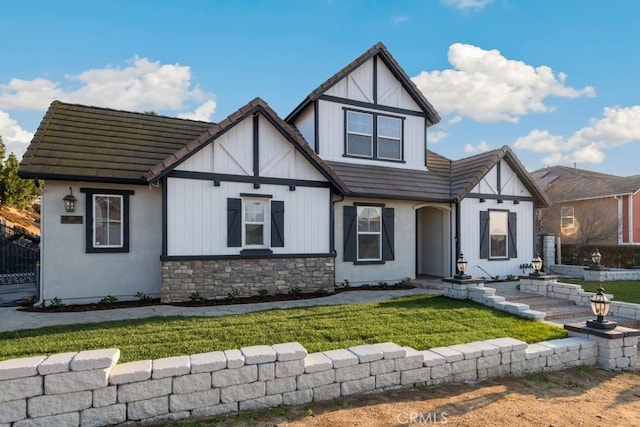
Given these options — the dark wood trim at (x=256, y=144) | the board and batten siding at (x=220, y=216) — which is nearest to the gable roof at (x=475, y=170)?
the board and batten siding at (x=220, y=216)

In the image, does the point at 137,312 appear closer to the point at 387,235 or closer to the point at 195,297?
the point at 195,297

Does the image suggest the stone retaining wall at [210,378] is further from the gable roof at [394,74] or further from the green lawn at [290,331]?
the gable roof at [394,74]

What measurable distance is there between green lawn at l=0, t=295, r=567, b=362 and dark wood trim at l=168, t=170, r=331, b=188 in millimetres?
3551

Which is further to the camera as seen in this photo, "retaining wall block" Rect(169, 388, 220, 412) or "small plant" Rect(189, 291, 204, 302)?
"small plant" Rect(189, 291, 204, 302)

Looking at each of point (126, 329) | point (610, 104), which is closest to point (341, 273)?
point (126, 329)

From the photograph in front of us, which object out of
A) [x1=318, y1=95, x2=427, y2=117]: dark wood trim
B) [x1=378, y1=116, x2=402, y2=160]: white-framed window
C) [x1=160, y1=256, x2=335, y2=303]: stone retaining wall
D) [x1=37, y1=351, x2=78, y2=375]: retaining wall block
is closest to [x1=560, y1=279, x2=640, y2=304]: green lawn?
[x1=378, y1=116, x2=402, y2=160]: white-framed window

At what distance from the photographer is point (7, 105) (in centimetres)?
1875

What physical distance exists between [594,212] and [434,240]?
15519 millimetres

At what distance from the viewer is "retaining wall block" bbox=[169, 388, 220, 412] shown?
385 cm

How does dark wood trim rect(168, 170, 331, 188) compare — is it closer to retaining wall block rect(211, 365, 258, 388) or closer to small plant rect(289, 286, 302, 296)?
small plant rect(289, 286, 302, 296)

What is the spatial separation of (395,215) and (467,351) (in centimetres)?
717

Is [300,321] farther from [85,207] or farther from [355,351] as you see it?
[85,207]

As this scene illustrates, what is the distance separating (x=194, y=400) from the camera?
3912 mm

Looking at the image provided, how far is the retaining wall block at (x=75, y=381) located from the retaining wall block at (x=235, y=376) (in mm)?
1049
